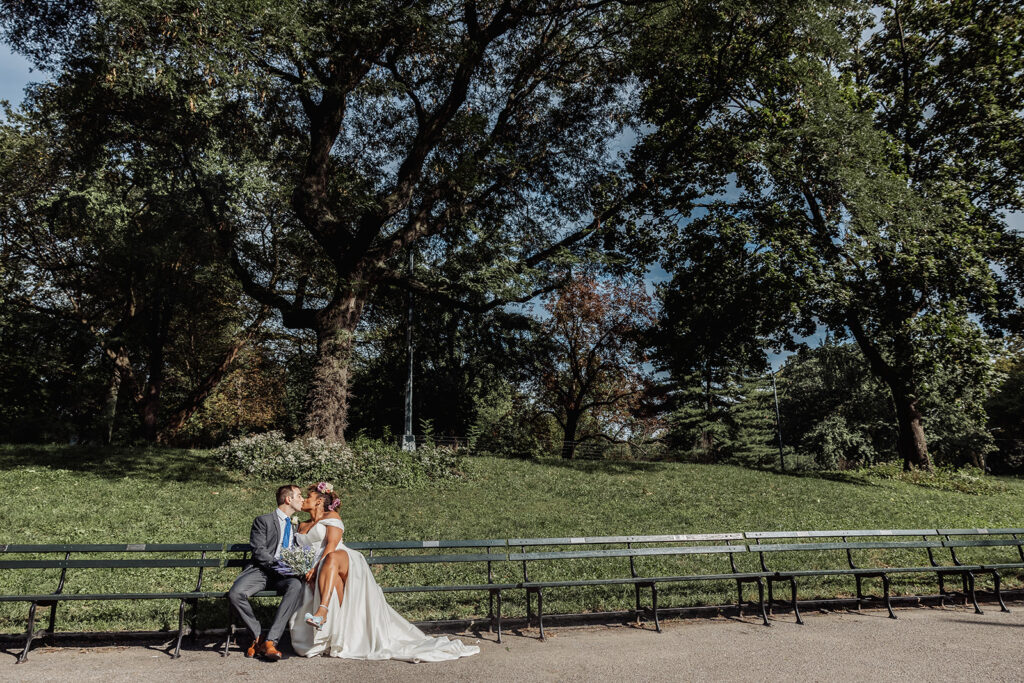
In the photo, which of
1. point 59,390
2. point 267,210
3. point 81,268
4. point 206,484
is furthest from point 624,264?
point 59,390

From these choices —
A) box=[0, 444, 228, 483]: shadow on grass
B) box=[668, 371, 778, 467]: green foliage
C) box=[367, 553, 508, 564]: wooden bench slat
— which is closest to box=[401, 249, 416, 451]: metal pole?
box=[0, 444, 228, 483]: shadow on grass

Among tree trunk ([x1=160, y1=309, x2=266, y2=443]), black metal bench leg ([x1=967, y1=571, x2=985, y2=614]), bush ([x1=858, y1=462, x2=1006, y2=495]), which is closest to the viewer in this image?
black metal bench leg ([x1=967, y1=571, x2=985, y2=614])

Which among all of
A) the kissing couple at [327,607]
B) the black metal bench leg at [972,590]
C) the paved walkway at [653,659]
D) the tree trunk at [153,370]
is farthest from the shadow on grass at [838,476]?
the tree trunk at [153,370]

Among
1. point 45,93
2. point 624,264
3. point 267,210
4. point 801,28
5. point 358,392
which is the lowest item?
point 358,392

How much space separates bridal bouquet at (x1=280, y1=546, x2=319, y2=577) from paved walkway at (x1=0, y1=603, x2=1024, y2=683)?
0.74m

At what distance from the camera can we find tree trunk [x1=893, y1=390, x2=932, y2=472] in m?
21.3

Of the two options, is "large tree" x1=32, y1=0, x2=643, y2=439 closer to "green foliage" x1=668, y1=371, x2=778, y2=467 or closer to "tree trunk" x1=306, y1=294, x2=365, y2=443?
"tree trunk" x1=306, y1=294, x2=365, y2=443

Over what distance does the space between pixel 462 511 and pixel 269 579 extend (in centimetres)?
664

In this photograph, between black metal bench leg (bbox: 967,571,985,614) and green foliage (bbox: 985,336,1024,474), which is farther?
green foliage (bbox: 985,336,1024,474)

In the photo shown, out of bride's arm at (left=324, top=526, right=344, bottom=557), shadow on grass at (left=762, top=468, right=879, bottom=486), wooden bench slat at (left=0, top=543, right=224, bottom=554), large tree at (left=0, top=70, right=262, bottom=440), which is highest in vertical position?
large tree at (left=0, top=70, right=262, bottom=440)

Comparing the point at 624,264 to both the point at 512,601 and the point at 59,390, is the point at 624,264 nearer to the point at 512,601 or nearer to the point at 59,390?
the point at 512,601

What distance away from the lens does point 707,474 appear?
17859 mm

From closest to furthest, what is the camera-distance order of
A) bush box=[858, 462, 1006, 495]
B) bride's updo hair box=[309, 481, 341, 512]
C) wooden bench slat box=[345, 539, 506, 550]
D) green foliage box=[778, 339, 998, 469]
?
bride's updo hair box=[309, 481, 341, 512] → wooden bench slat box=[345, 539, 506, 550] → bush box=[858, 462, 1006, 495] → green foliage box=[778, 339, 998, 469]

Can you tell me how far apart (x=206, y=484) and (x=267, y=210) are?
8.73 meters
